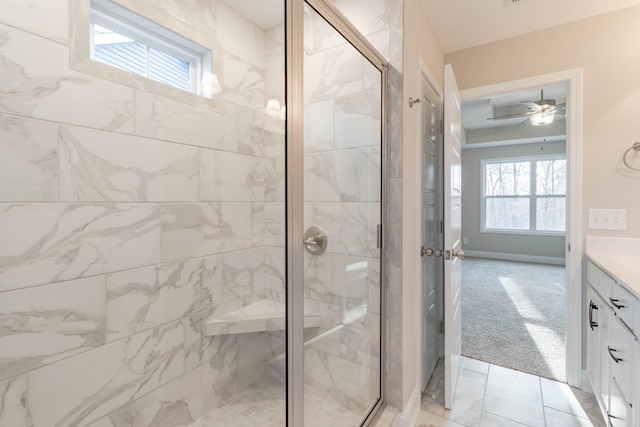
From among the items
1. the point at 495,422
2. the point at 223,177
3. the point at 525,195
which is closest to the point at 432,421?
the point at 495,422

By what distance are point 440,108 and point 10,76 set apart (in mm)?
2430

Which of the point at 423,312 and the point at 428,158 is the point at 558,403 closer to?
the point at 423,312

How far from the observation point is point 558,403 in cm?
192

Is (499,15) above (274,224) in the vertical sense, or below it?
above

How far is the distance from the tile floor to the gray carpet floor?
0.18 meters

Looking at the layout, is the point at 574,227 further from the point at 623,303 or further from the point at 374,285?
the point at 374,285

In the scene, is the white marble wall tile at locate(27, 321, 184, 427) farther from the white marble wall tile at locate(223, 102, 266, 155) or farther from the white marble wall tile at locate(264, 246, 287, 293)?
the white marble wall tile at locate(223, 102, 266, 155)

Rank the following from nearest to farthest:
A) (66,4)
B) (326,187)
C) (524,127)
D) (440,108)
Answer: (66,4) < (326,187) < (440,108) < (524,127)

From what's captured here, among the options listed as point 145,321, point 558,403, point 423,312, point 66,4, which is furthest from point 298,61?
point 558,403

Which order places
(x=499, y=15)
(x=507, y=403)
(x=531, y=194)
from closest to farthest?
(x=507, y=403) < (x=499, y=15) < (x=531, y=194)

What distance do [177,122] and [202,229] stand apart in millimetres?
536

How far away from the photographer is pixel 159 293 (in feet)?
4.83

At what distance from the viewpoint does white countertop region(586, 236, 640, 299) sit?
5.12 feet

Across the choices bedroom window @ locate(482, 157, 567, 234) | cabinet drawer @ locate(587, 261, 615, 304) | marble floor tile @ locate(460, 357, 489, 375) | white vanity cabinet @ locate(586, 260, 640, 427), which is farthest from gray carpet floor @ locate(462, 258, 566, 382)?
bedroom window @ locate(482, 157, 567, 234)
